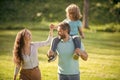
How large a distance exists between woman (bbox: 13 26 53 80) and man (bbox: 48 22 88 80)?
731mm

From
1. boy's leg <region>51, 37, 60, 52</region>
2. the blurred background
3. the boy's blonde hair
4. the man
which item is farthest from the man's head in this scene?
the blurred background

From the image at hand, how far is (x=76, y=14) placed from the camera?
8539 millimetres

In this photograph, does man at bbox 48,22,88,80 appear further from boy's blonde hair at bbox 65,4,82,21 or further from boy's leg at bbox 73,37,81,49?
boy's blonde hair at bbox 65,4,82,21

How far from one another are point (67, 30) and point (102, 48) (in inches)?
518

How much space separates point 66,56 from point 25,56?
102 centimetres

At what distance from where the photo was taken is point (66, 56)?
651 centimetres

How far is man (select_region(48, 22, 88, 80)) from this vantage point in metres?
6.44

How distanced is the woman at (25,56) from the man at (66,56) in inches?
28.8

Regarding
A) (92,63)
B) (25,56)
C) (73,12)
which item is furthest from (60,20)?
(25,56)

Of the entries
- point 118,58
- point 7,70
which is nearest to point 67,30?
point 7,70

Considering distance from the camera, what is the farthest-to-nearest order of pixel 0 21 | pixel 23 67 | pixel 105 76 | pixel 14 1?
pixel 14 1 → pixel 0 21 → pixel 105 76 → pixel 23 67

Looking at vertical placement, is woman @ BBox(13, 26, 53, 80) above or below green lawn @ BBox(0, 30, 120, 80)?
above

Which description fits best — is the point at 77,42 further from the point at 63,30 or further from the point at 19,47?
the point at 19,47

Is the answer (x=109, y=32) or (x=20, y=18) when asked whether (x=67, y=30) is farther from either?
(x=20, y=18)
